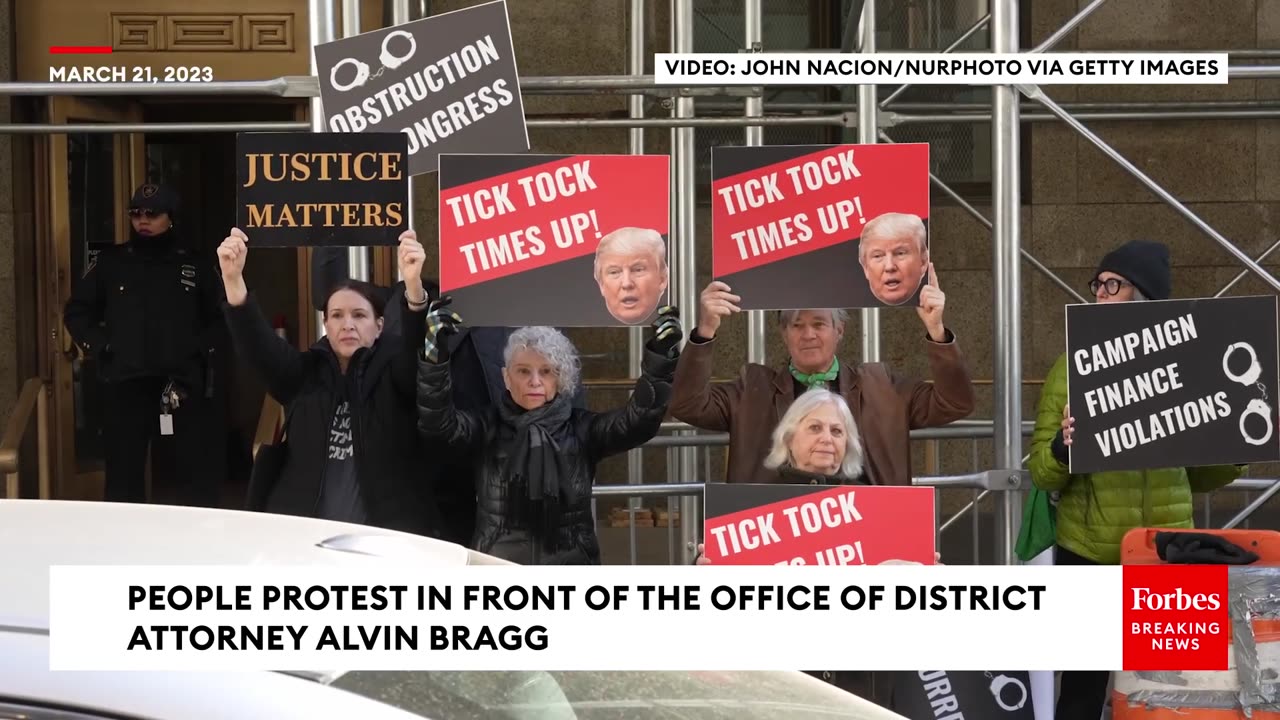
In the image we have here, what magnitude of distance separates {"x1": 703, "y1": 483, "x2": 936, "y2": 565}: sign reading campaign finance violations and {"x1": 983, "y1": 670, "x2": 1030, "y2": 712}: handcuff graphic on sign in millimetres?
622

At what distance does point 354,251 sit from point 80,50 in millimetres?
5086

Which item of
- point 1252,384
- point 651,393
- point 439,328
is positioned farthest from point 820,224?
point 1252,384

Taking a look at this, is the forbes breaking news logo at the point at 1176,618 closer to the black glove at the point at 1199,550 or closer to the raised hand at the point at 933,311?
the black glove at the point at 1199,550

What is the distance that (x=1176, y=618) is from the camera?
4.07m

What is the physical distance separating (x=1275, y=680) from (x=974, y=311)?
213 inches

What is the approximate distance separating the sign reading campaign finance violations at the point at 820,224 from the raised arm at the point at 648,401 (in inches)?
10.4

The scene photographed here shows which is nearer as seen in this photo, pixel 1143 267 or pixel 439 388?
pixel 439 388

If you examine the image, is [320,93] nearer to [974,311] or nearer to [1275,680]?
[1275,680]

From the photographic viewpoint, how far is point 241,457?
32.1 ft

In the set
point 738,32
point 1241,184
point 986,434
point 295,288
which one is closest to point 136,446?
point 295,288

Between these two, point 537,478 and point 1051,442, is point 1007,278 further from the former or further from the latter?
point 537,478

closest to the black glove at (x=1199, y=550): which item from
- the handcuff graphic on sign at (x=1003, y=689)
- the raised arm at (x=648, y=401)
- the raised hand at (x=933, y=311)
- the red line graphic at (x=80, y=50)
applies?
the handcuff graphic on sign at (x=1003, y=689)

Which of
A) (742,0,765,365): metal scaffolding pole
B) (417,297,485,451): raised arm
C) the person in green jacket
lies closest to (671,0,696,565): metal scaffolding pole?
(742,0,765,365): metal scaffolding pole

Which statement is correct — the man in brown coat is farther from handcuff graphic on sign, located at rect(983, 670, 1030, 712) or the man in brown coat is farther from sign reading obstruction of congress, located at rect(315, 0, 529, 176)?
sign reading obstruction of congress, located at rect(315, 0, 529, 176)
